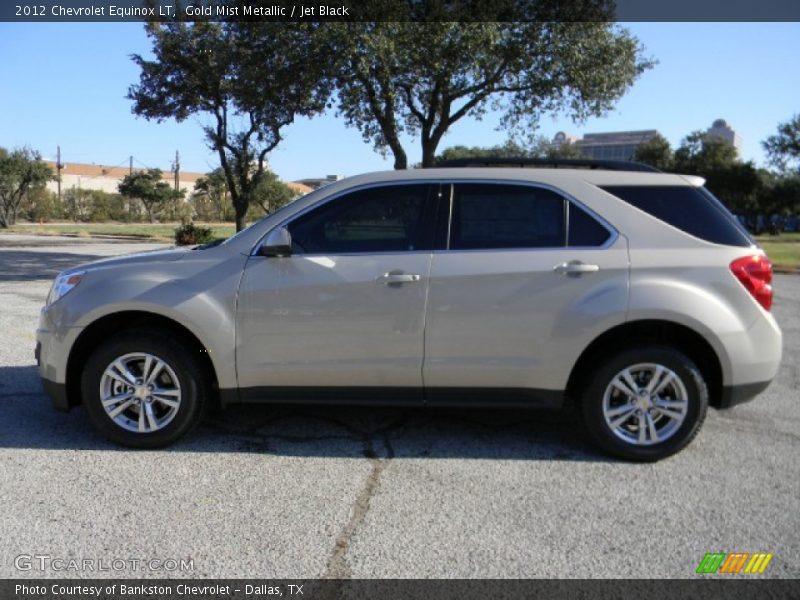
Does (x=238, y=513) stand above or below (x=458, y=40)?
below

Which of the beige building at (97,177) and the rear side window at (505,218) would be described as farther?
the beige building at (97,177)

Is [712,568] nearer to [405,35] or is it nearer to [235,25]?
[405,35]

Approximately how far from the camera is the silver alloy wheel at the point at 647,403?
12.9 ft

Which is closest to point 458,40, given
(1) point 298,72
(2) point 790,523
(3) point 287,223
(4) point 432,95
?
(4) point 432,95

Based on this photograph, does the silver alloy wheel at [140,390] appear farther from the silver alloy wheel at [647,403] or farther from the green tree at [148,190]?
the green tree at [148,190]

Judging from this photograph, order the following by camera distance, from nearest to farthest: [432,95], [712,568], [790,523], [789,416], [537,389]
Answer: [712,568] → [790,523] → [537,389] → [789,416] → [432,95]

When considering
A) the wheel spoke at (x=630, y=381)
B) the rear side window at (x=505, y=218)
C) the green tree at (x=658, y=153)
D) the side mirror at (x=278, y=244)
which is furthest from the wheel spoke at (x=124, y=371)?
the green tree at (x=658, y=153)

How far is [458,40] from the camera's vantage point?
1159cm

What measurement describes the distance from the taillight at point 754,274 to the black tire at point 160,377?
343cm

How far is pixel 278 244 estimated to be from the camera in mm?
3975

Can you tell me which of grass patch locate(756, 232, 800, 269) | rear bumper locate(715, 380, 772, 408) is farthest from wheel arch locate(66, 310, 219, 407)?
grass patch locate(756, 232, 800, 269)

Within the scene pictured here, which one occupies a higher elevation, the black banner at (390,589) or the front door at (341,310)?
the front door at (341,310)

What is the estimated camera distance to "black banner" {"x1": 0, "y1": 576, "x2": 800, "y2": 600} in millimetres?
2596

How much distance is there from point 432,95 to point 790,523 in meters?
12.1
